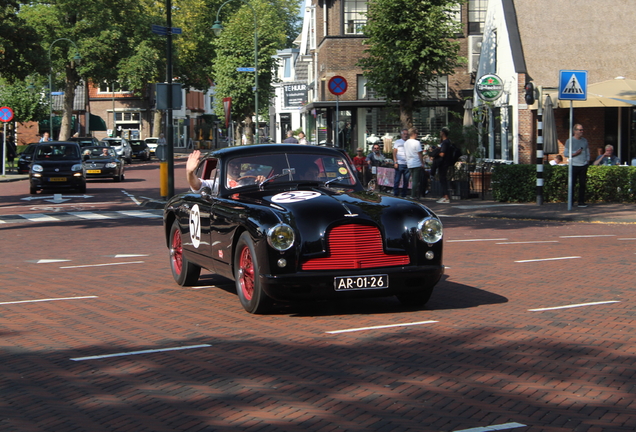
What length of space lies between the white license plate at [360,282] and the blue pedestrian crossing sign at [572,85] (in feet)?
43.3

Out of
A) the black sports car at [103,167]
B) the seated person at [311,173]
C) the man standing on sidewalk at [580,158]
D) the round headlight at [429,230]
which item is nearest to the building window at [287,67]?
the black sports car at [103,167]

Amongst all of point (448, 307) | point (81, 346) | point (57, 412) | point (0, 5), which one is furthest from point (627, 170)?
point (0, 5)

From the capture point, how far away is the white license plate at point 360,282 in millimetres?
7652

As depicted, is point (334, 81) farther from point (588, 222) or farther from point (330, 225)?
point (330, 225)

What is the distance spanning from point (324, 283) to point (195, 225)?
7.98 feet

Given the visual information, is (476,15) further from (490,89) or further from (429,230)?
(429,230)

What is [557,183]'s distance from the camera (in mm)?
22094

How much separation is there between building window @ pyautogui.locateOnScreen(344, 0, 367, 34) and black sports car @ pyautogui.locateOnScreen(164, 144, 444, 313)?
3529 centimetres

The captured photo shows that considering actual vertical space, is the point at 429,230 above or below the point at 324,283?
above

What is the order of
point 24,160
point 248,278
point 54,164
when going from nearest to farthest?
point 248,278
point 54,164
point 24,160

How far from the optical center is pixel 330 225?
7.73 meters

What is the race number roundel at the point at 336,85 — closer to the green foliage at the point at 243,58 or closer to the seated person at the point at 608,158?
the seated person at the point at 608,158

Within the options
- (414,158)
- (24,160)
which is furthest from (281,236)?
(24,160)

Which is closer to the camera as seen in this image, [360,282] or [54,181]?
[360,282]
